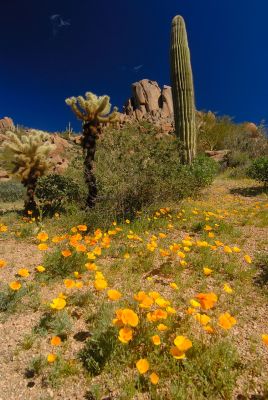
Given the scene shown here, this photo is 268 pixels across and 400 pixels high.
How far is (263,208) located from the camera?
22.1ft

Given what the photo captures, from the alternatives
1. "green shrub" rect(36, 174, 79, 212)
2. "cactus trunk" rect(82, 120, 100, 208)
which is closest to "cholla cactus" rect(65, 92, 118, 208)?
"cactus trunk" rect(82, 120, 100, 208)

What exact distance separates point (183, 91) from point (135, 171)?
668 centimetres

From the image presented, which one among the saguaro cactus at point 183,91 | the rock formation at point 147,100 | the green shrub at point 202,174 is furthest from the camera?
the rock formation at point 147,100

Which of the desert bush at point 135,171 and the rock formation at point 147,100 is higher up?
the rock formation at point 147,100

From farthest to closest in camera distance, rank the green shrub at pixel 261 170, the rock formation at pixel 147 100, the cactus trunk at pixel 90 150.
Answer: the rock formation at pixel 147 100 → the green shrub at pixel 261 170 → the cactus trunk at pixel 90 150

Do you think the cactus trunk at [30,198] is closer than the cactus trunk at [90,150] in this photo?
No

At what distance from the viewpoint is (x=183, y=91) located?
37.6 feet

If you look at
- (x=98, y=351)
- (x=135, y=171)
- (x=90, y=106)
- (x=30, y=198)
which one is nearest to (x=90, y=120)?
(x=90, y=106)

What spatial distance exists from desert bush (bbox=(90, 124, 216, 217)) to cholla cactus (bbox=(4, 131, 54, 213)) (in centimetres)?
143

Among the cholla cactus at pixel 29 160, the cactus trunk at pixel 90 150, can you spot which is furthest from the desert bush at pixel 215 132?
the cholla cactus at pixel 29 160

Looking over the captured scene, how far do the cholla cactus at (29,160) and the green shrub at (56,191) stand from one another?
0.54m

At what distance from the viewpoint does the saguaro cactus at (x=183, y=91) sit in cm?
1132

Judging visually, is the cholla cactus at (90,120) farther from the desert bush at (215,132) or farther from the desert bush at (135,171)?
the desert bush at (215,132)

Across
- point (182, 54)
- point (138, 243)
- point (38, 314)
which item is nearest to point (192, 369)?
point (38, 314)
